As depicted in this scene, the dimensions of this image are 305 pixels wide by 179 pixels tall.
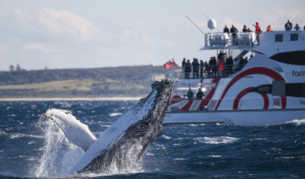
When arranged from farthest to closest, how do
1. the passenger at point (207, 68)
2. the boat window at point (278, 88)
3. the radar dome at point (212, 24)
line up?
the radar dome at point (212, 24), the passenger at point (207, 68), the boat window at point (278, 88)

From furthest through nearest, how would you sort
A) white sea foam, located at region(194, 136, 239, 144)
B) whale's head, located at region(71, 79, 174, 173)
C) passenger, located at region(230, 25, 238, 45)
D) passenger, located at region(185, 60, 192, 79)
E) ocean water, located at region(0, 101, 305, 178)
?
1. passenger, located at region(185, 60, 192, 79)
2. passenger, located at region(230, 25, 238, 45)
3. white sea foam, located at region(194, 136, 239, 144)
4. ocean water, located at region(0, 101, 305, 178)
5. whale's head, located at region(71, 79, 174, 173)

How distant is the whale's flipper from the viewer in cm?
813

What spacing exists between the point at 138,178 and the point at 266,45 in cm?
1881

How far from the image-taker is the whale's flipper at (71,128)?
813 centimetres

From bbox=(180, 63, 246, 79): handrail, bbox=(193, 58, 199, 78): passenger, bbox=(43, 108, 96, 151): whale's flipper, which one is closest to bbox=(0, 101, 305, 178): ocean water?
bbox=(43, 108, 96, 151): whale's flipper

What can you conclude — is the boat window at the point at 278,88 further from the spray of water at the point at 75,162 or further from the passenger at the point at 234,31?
the spray of water at the point at 75,162

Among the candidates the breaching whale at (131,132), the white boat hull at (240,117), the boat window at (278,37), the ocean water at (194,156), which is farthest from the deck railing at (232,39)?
the breaching whale at (131,132)

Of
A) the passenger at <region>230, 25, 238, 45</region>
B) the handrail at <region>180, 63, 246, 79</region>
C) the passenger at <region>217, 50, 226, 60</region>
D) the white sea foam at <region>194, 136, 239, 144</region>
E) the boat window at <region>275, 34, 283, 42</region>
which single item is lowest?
the white sea foam at <region>194, 136, 239, 144</region>

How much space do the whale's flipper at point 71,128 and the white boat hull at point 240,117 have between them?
59.8ft

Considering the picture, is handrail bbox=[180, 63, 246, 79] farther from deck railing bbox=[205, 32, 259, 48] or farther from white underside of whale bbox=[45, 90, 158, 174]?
white underside of whale bbox=[45, 90, 158, 174]

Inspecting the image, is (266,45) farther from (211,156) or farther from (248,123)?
(211,156)

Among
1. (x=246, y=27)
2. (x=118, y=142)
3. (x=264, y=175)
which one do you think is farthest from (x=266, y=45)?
(x=118, y=142)

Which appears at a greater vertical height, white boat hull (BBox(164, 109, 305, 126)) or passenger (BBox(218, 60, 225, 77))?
passenger (BBox(218, 60, 225, 77))

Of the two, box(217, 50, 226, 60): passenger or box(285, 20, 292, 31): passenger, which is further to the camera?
box(217, 50, 226, 60): passenger
